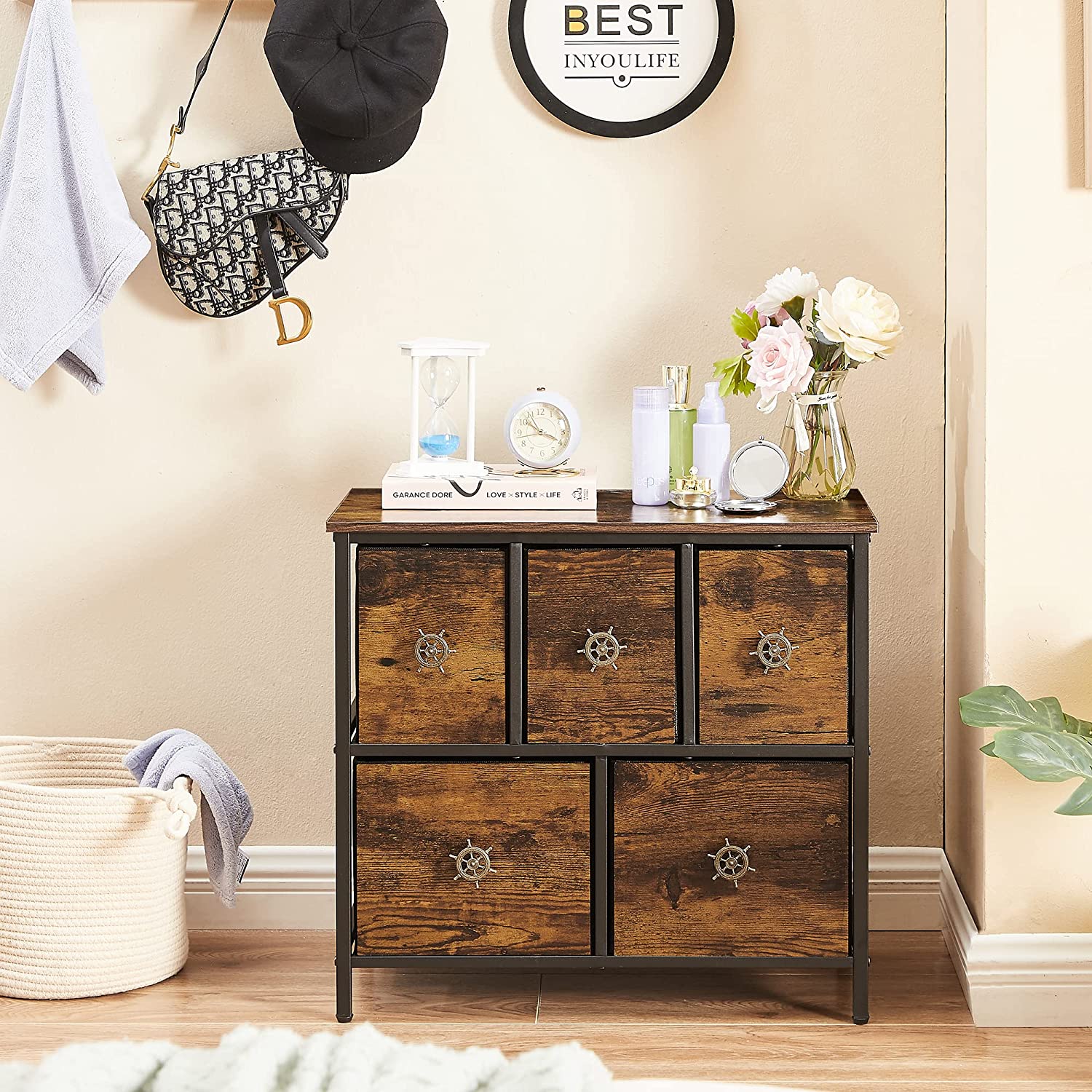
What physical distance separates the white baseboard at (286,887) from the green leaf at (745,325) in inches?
38.0

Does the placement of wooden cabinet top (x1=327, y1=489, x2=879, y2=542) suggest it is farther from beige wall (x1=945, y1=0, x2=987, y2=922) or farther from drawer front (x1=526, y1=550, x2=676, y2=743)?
beige wall (x1=945, y1=0, x2=987, y2=922)

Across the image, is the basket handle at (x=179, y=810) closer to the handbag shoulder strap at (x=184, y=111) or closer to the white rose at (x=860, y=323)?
the handbag shoulder strap at (x=184, y=111)

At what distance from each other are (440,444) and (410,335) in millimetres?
307

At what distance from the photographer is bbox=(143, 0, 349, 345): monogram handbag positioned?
2137mm

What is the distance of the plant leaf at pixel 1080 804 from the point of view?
170 centimetres

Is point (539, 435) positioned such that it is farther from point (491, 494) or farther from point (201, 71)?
point (201, 71)

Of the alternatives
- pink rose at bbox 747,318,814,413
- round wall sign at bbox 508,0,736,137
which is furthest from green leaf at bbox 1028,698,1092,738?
round wall sign at bbox 508,0,736,137

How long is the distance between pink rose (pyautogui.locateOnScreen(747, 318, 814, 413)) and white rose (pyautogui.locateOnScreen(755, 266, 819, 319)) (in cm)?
7

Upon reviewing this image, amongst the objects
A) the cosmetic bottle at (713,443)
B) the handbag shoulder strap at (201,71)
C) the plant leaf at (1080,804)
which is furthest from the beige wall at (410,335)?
the plant leaf at (1080,804)

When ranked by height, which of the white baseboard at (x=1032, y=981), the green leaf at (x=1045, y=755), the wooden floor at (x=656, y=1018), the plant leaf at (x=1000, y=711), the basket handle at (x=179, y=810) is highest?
the plant leaf at (x=1000, y=711)

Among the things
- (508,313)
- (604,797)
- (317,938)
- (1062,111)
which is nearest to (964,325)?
(1062,111)

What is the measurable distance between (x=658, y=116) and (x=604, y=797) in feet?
3.74

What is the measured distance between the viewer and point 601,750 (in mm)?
1887

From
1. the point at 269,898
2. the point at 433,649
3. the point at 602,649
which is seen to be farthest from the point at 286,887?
the point at 602,649
